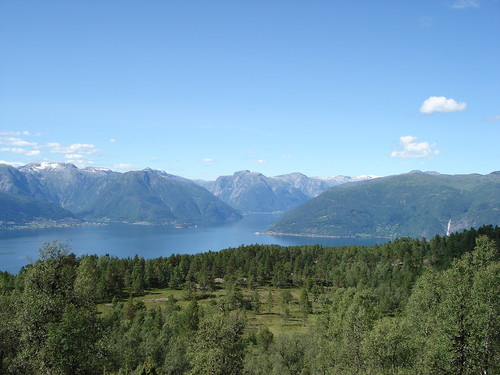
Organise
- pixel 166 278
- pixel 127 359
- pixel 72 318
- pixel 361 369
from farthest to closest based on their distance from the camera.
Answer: pixel 166 278 → pixel 127 359 → pixel 361 369 → pixel 72 318

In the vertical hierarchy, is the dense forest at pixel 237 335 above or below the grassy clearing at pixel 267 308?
above

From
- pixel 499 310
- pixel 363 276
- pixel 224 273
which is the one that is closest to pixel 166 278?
pixel 224 273

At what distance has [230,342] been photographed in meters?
29.8

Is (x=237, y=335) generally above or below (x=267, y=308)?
above

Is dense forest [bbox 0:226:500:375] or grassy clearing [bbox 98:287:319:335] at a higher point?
dense forest [bbox 0:226:500:375]

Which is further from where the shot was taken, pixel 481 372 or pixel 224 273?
pixel 224 273

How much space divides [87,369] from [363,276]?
339 ft

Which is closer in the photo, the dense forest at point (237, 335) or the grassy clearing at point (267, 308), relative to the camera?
the dense forest at point (237, 335)

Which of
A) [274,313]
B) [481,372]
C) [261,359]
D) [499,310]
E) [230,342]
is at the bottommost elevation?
[274,313]

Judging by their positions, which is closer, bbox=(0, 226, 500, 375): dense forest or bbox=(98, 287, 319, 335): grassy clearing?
bbox=(0, 226, 500, 375): dense forest

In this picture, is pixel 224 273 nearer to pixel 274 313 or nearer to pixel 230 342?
pixel 274 313

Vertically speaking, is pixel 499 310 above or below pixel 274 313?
above

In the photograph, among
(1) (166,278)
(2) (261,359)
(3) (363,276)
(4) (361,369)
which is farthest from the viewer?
(1) (166,278)

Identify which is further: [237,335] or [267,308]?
[267,308]
